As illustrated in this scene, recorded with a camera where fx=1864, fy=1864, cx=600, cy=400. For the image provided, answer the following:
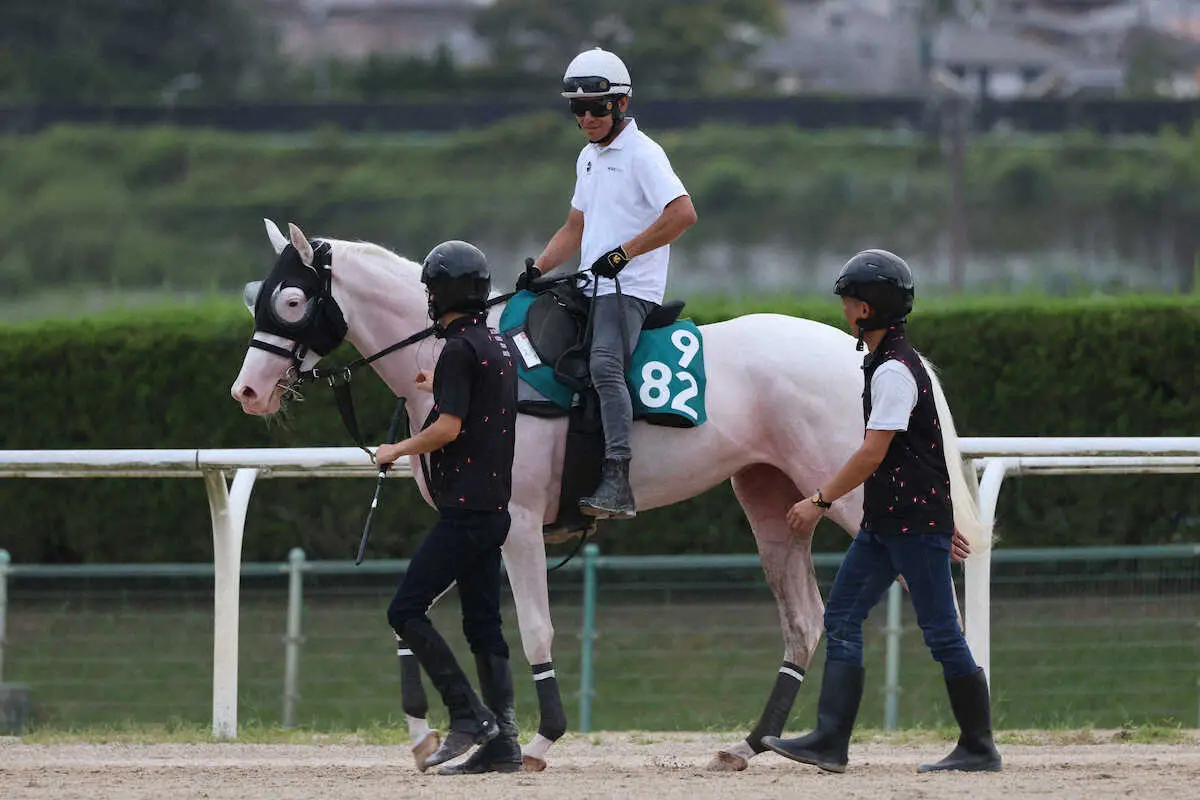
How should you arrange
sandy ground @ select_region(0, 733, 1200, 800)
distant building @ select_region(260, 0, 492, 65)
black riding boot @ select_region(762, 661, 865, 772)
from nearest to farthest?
1. sandy ground @ select_region(0, 733, 1200, 800)
2. black riding boot @ select_region(762, 661, 865, 772)
3. distant building @ select_region(260, 0, 492, 65)

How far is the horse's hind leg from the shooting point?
19.9 feet

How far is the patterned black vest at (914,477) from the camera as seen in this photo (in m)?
5.43

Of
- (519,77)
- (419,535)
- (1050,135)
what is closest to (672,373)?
(419,535)

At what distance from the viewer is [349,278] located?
251 inches

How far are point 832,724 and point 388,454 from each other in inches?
61.0

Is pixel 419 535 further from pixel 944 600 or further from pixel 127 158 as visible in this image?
pixel 127 158

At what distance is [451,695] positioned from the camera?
223 inches

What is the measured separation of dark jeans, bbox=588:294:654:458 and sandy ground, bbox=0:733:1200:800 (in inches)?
42.6

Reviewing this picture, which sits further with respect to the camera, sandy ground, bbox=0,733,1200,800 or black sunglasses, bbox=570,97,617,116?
black sunglasses, bbox=570,97,617,116

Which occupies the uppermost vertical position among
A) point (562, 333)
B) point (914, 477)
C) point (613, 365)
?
point (562, 333)

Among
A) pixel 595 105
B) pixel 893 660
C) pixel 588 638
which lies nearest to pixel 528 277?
pixel 595 105

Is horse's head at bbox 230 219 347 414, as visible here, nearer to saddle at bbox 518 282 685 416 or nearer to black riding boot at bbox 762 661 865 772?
saddle at bbox 518 282 685 416

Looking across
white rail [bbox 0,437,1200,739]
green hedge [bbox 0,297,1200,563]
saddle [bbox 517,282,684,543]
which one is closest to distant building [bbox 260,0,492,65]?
green hedge [bbox 0,297,1200,563]

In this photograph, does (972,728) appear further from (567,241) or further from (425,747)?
(567,241)
